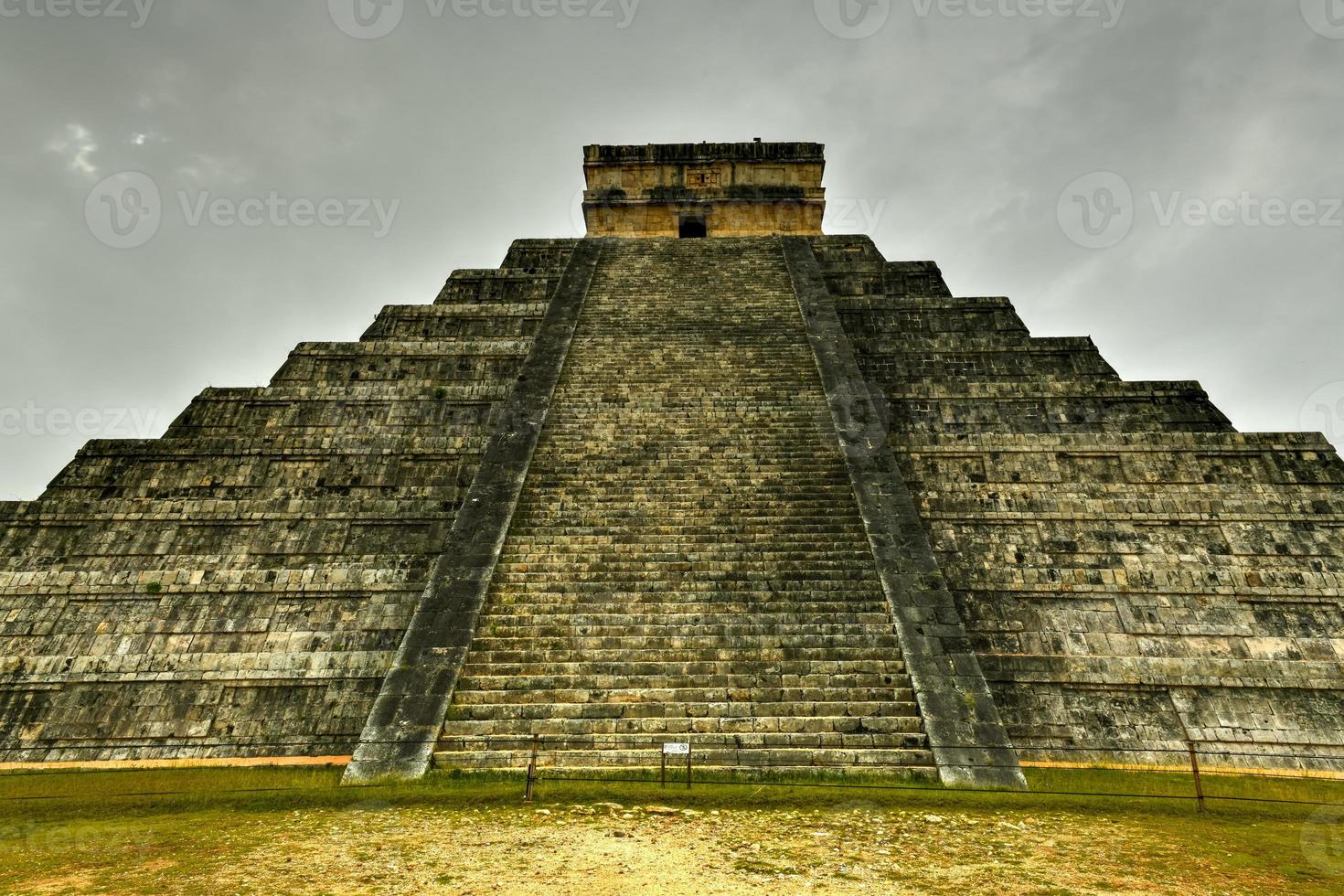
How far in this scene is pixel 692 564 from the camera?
9.28m

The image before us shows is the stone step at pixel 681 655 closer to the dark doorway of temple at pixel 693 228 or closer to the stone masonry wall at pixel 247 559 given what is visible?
the stone masonry wall at pixel 247 559

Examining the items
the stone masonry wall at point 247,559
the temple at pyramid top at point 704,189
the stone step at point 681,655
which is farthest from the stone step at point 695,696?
the temple at pyramid top at point 704,189

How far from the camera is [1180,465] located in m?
10.9

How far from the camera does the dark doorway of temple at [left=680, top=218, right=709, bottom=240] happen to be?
Result: 66.8ft

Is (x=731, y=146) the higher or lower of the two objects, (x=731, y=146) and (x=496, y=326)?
the higher

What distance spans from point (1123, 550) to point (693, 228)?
1447cm

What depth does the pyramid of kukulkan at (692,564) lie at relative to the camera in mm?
7738

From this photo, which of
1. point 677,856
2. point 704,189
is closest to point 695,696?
point 677,856

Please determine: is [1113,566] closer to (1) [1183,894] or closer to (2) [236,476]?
(1) [1183,894]

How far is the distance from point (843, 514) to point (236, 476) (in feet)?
31.8

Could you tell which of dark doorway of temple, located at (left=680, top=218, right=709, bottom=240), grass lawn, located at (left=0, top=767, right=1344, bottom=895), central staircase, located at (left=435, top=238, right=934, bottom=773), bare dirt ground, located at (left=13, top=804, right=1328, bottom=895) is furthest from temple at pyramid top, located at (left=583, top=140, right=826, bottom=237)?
bare dirt ground, located at (left=13, top=804, right=1328, bottom=895)

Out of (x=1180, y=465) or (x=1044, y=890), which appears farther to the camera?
(x=1180, y=465)

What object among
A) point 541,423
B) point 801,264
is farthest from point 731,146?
point 541,423

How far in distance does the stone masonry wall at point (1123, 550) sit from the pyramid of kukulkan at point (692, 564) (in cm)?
5
